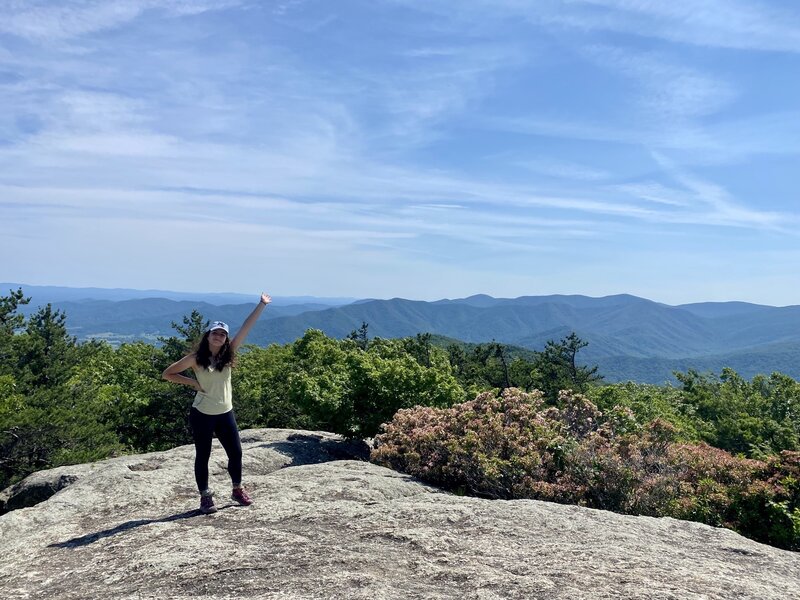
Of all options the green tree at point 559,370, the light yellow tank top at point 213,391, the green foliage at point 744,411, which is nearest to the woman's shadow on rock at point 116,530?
the light yellow tank top at point 213,391

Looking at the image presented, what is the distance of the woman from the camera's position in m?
7.30

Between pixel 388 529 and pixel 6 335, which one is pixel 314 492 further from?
pixel 6 335

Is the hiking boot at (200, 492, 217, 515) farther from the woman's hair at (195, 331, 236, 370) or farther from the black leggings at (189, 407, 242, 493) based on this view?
the woman's hair at (195, 331, 236, 370)

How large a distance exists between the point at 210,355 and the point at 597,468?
7.30 m

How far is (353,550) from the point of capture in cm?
589

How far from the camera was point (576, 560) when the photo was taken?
5699mm

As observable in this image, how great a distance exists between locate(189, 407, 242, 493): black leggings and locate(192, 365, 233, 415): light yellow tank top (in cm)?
10

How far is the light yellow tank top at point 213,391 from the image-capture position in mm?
7332

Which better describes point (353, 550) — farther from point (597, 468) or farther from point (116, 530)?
point (597, 468)

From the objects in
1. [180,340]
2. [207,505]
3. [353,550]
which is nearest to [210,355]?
[207,505]

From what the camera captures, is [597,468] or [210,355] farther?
[597,468]

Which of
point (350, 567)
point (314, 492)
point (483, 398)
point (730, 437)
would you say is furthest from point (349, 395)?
point (730, 437)

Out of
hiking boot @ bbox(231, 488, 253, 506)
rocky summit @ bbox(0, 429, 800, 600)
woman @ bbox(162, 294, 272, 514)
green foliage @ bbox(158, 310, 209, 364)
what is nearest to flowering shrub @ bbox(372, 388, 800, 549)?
rocky summit @ bbox(0, 429, 800, 600)

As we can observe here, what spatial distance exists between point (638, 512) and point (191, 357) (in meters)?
8.33
